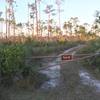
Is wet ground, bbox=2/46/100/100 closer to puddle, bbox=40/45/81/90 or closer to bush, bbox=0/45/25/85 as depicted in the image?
puddle, bbox=40/45/81/90

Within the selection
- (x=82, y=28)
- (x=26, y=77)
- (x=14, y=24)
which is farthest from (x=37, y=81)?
(x=82, y=28)

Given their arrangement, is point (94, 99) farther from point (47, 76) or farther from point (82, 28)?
point (82, 28)

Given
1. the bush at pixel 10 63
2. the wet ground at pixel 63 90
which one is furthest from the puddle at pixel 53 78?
the bush at pixel 10 63

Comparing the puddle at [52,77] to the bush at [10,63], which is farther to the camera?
the puddle at [52,77]

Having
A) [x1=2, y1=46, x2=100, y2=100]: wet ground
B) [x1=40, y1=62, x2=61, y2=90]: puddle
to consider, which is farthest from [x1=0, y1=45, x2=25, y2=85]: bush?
[x1=40, y1=62, x2=61, y2=90]: puddle

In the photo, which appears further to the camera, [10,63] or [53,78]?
[53,78]

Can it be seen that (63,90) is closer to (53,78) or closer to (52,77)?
(53,78)

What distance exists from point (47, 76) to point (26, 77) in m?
1.11

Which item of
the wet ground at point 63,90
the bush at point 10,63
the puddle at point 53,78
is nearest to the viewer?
the wet ground at point 63,90

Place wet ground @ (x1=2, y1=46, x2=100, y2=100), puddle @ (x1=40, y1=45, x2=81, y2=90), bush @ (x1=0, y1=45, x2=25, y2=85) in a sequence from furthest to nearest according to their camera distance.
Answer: puddle @ (x1=40, y1=45, x2=81, y2=90) < bush @ (x1=0, y1=45, x2=25, y2=85) < wet ground @ (x1=2, y1=46, x2=100, y2=100)

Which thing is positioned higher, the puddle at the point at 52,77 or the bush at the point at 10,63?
the bush at the point at 10,63

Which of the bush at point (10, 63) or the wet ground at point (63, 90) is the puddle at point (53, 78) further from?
the bush at point (10, 63)

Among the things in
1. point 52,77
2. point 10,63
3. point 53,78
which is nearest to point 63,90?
point 10,63

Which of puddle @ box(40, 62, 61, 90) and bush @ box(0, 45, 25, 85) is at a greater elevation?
bush @ box(0, 45, 25, 85)
